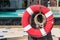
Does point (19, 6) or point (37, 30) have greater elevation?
point (37, 30)

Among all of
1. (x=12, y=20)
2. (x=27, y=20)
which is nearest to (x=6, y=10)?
(x=12, y=20)

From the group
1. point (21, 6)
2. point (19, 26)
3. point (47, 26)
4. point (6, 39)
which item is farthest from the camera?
point (21, 6)

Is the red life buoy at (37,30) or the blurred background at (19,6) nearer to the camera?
the red life buoy at (37,30)

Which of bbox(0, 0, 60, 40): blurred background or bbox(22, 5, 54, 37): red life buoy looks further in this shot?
bbox(0, 0, 60, 40): blurred background

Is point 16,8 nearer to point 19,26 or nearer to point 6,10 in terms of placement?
point 6,10

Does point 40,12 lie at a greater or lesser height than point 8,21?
greater

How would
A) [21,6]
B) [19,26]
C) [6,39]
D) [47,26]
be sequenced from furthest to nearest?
1. [21,6]
2. [19,26]
3. [6,39]
4. [47,26]

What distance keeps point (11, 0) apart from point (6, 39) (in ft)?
16.9

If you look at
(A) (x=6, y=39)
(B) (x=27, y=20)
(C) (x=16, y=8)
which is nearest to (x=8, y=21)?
(C) (x=16, y=8)

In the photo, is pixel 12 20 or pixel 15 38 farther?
pixel 12 20

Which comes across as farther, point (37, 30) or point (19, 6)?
point (19, 6)

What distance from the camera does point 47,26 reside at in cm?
504

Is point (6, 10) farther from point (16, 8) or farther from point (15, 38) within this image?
point (15, 38)

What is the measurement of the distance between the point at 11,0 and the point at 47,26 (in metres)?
6.71
